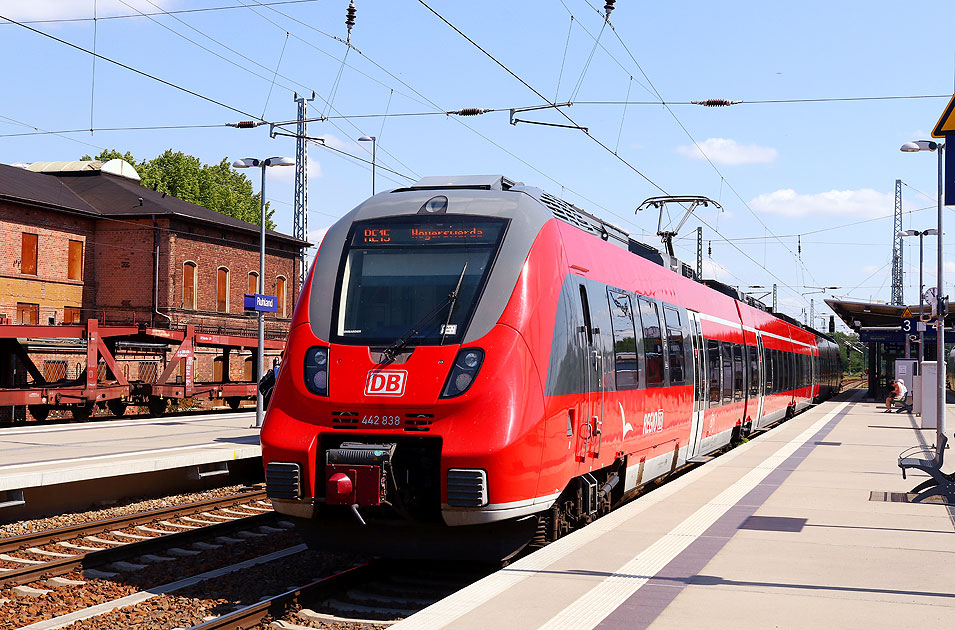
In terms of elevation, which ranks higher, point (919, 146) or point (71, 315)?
point (919, 146)

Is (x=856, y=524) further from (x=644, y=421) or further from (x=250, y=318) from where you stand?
(x=250, y=318)

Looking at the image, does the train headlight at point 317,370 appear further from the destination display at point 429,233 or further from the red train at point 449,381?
the destination display at point 429,233

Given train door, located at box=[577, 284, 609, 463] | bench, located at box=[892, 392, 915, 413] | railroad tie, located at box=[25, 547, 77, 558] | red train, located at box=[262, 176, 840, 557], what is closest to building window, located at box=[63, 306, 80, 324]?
bench, located at box=[892, 392, 915, 413]

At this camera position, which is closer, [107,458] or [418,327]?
[418,327]

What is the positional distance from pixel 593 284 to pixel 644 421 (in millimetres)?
2320

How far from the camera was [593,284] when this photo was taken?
1044 cm

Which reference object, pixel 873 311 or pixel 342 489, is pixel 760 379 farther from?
pixel 873 311

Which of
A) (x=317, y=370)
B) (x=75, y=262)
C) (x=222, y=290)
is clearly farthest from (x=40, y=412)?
(x=222, y=290)

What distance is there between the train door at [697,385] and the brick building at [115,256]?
33.6m

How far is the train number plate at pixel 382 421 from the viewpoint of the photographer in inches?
327

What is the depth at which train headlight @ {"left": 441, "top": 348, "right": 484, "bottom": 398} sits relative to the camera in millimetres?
8250

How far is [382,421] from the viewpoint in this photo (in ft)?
27.3

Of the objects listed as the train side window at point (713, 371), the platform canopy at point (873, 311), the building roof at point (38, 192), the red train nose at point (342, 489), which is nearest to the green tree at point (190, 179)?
the building roof at point (38, 192)

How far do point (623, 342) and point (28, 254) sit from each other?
37659mm
